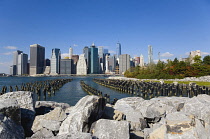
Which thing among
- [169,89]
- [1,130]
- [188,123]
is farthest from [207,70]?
[1,130]

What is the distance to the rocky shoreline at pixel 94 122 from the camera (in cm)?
483

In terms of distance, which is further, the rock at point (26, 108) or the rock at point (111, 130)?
the rock at point (26, 108)

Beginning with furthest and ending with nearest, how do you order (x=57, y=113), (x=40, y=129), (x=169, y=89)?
(x=169, y=89)
(x=57, y=113)
(x=40, y=129)

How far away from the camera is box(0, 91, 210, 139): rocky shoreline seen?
15.8ft

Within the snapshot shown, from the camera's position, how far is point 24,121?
6520mm

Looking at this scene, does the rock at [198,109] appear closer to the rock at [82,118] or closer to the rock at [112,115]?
the rock at [112,115]

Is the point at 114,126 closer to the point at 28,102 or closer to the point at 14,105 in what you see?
the point at 14,105

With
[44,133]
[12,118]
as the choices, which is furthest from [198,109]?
[12,118]

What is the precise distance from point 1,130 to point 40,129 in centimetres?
240

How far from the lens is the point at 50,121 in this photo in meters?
6.40

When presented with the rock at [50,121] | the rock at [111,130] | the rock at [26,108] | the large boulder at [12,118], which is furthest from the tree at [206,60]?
the large boulder at [12,118]

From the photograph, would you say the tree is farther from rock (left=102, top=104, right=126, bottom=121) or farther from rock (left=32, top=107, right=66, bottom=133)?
rock (left=32, top=107, right=66, bottom=133)

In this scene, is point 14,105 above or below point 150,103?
above

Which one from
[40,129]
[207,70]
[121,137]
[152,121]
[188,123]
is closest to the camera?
[188,123]
